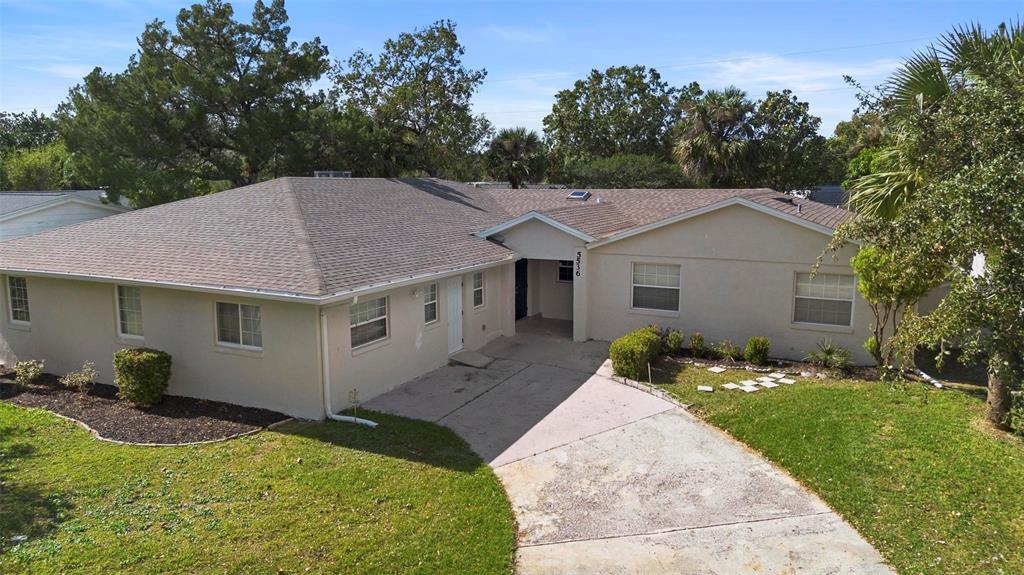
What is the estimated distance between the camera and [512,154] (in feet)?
136

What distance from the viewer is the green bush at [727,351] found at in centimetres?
1513

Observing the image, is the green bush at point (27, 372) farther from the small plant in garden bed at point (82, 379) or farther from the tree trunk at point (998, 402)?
the tree trunk at point (998, 402)

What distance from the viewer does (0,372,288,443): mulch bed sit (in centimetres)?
1093

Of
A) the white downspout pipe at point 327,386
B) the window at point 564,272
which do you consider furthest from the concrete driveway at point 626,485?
the window at point 564,272

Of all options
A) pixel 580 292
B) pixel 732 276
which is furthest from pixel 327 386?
pixel 732 276

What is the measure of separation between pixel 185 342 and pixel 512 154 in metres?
30.8

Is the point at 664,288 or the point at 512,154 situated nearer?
the point at 664,288

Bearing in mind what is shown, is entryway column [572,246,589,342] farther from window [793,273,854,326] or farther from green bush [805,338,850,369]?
green bush [805,338,850,369]

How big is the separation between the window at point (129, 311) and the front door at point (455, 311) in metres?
6.51

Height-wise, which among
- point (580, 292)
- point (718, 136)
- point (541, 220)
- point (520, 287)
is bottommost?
point (520, 287)

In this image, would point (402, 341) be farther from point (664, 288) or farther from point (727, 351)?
point (727, 351)

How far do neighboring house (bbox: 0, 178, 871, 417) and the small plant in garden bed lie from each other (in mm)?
302

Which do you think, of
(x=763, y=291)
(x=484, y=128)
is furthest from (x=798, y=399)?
(x=484, y=128)

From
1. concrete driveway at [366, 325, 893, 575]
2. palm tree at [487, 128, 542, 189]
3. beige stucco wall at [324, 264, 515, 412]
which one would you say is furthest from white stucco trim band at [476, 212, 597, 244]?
palm tree at [487, 128, 542, 189]
